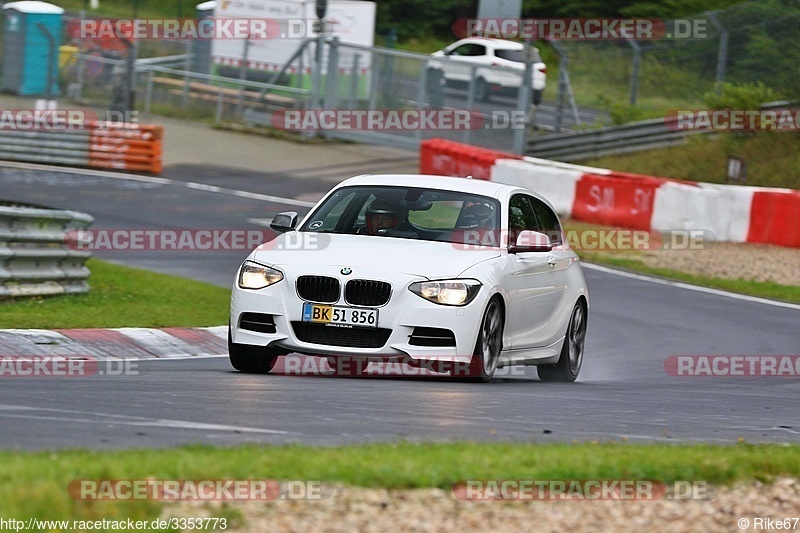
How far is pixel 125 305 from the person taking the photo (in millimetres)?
13992

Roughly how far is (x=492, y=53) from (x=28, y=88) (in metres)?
13.3

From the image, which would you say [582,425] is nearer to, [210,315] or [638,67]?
[210,315]

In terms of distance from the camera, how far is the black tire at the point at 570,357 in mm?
11672

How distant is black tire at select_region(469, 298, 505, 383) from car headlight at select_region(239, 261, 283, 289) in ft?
4.64

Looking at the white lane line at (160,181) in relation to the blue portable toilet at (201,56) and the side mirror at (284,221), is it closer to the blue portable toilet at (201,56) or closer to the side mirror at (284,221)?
the blue portable toilet at (201,56)

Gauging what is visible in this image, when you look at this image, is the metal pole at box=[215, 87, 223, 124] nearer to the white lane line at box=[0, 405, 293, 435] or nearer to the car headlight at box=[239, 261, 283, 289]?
the car headlight at box=[239, 261, 283, 289]

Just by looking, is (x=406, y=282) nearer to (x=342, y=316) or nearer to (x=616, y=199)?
(x=342, y=316)

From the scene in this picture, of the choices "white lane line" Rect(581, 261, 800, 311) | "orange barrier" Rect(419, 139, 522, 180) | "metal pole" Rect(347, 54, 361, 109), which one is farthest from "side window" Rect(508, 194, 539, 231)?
"metal pole" Rect(347, 54, 361, 109)

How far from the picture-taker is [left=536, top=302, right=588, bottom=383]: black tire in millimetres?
11672

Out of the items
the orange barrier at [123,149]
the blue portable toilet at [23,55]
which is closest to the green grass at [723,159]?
the orange barrier at [123,149]

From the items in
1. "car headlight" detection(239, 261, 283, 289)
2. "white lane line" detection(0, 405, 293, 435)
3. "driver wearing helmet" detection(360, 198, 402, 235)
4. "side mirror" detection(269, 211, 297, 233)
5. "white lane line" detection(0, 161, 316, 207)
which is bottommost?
"white lane line" detection(0, 161, 316, 207)

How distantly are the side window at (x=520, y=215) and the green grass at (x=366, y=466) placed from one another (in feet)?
12.8

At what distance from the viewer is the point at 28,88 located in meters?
34.8

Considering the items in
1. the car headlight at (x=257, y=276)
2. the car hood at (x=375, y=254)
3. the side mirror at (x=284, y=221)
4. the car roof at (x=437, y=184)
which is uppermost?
the car roof at (x=437, y=184)
